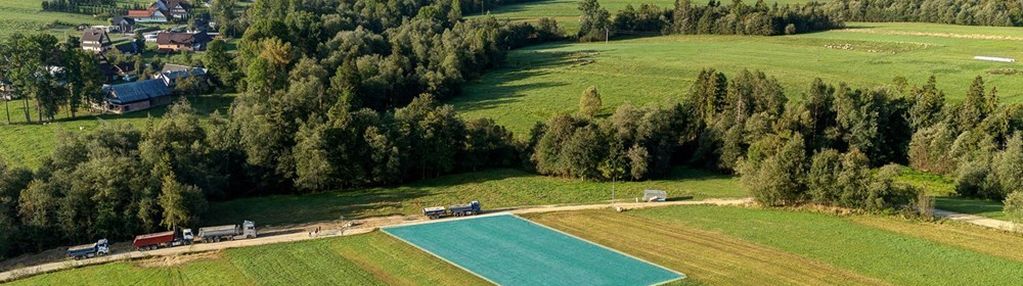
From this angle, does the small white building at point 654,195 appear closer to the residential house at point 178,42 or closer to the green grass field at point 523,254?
the green grass field at point 523,254

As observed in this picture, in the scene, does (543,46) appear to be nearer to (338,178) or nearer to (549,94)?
(549,94)

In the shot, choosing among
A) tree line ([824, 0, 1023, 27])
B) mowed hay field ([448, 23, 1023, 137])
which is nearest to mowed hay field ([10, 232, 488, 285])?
mowed hay field ([448, 23, 1023, 137])

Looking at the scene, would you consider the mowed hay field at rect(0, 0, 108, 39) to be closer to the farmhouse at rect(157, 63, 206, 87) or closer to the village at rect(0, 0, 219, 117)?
the village at rect(0, 0, 219, 117)

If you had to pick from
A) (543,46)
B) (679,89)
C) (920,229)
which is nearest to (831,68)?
(679,89)

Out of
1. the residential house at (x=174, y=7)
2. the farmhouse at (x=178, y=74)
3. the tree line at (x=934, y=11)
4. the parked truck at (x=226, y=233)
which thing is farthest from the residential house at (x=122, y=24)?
the tree line at (x=934, y=11)

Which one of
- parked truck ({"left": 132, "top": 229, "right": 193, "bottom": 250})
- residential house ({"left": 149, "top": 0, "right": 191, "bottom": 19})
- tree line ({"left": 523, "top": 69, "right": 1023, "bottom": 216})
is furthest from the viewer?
residential house ({"left": 149, "top": 0, "right": 191, "bottom": 19})

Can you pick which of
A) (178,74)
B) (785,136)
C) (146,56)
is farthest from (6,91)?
(785,136)
